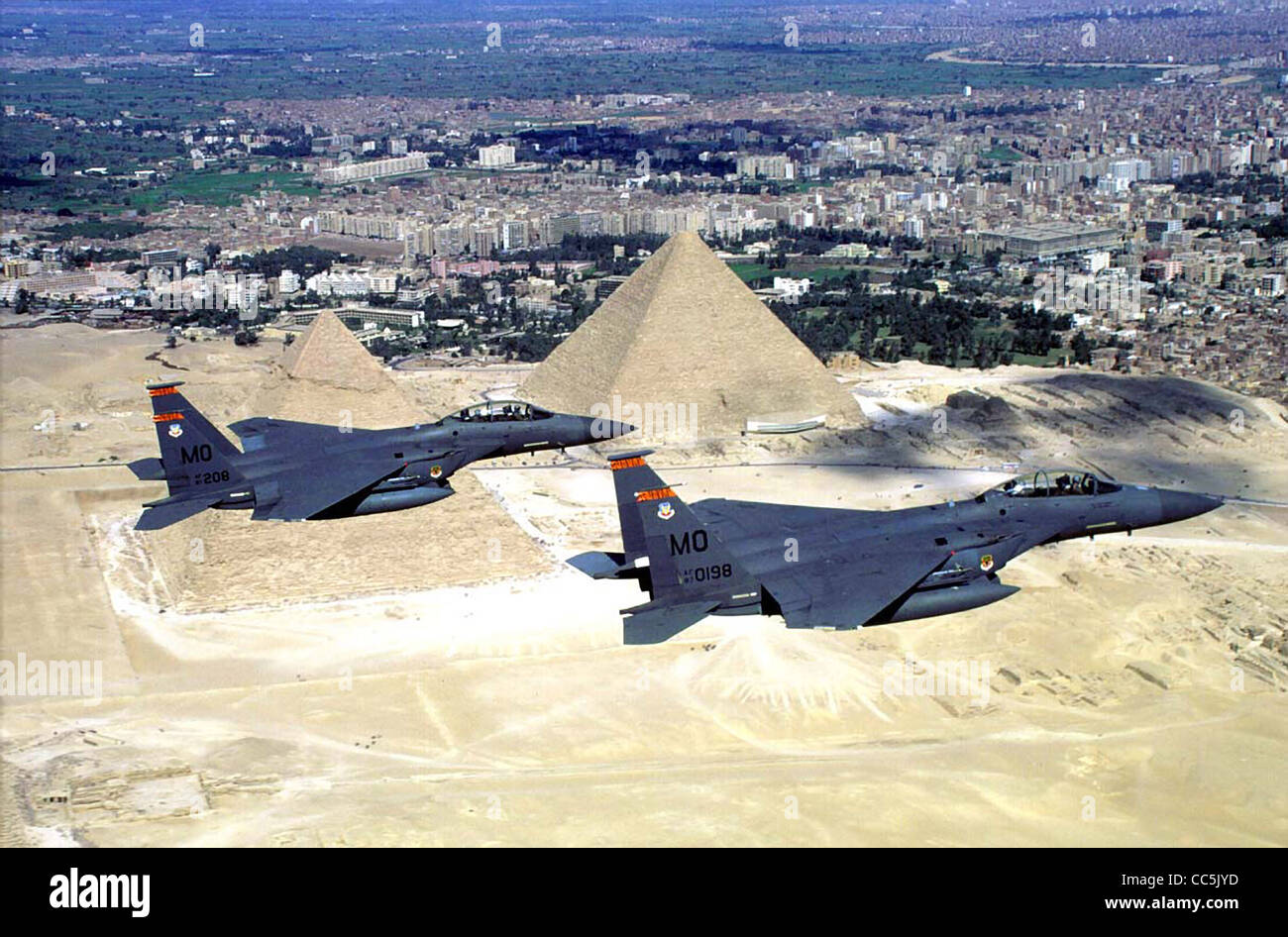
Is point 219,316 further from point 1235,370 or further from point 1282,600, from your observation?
point 1282,600

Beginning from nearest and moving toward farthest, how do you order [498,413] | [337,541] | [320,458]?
1. [320,458]
2. [498,413]
3. [337,541]

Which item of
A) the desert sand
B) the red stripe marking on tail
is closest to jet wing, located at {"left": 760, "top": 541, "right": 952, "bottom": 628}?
the red stripe marking on tail

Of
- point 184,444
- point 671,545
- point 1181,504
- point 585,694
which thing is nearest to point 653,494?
point 671,545

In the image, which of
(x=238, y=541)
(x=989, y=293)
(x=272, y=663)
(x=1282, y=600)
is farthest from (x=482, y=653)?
(x=989, y=293)

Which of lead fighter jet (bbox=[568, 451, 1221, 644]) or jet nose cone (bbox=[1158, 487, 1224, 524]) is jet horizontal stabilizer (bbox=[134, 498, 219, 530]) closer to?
lead fighter jet (bbox=[568, 451, 1221, 644])

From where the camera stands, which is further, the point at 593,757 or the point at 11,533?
the point at 11,533

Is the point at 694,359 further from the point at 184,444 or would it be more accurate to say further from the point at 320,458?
the point at 184,444

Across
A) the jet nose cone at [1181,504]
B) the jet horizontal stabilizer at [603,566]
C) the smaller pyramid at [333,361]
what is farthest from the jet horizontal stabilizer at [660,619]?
the smaller pyramid at [333,361]
